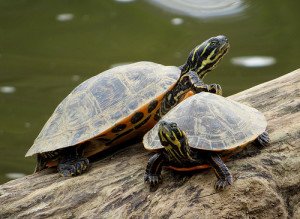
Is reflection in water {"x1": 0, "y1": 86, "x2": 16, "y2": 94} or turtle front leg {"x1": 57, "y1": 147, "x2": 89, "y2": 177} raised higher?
turtle front leg {"x1": 57, "y1": 147, "x2": 89, "y2": 177}

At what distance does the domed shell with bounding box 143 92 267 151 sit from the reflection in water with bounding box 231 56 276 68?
A: 169 inches

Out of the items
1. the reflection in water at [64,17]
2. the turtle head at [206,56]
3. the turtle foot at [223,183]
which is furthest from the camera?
the reflection in water at [64,17]

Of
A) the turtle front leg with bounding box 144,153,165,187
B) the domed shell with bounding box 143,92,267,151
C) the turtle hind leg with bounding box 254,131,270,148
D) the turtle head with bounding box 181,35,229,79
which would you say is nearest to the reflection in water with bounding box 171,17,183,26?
the turtle head with bounding box 181,35,229,79

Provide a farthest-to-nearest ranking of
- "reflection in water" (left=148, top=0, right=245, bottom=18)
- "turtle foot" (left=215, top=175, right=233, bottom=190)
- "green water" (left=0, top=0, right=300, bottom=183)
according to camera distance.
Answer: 1. "reflection in water" (left=148, top=0, right=245, bottom=18)
2. "green water" (left=0, top=0, right=300, bottom=183)
3. "turtle foot" (left=215, top=175, right=233, bottom=190)

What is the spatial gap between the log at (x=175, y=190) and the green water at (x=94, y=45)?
322cm

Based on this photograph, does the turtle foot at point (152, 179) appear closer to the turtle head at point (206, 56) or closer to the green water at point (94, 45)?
the turtle head at point (206, 56)

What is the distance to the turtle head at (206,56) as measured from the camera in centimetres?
402

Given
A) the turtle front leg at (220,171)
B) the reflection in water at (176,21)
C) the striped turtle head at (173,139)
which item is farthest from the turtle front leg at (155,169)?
the reflection in water at (176,21)

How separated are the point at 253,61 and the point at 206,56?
3.67 metres

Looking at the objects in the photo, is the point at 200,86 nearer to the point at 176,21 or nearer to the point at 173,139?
the point at 173,139

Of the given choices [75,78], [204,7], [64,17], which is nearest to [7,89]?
[75,78]

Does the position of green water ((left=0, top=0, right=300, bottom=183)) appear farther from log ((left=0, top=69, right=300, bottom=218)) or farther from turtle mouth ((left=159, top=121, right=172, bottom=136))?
turtle mouth ((left=159, top=121, right=172, bottom=136))

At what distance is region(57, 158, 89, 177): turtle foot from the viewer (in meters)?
3.43

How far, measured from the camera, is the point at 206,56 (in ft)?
13.2
